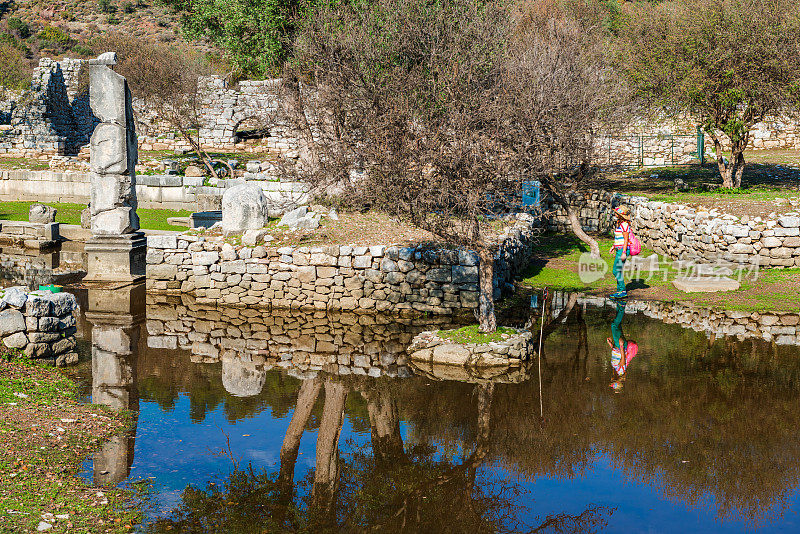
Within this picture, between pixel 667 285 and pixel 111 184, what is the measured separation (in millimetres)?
12069

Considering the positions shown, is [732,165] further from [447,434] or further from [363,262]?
[447,434]

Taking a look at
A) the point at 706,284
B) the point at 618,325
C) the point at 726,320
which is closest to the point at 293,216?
the point at 618,325

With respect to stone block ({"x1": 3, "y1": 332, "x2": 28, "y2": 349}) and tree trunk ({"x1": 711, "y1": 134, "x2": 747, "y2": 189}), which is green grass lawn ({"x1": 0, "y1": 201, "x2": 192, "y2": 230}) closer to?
stone block ({"x1": 3, "y1": 332, "x2": 28, "y2": 349})

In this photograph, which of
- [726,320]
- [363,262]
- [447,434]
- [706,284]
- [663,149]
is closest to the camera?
[447,434]

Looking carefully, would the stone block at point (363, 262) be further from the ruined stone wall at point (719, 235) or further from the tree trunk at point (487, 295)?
the ruined stone wall at point (719, 235)

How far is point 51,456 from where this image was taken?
781 centimetres

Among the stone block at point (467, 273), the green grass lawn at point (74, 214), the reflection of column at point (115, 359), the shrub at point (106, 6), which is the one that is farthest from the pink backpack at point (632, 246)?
the shrub at point (106, 6)

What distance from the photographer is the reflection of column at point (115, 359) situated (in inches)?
315

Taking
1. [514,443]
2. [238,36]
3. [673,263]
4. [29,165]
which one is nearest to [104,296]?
[514,443]

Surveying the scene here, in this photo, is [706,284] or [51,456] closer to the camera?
[51,456]

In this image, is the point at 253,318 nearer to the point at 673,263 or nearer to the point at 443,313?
the point at 443,313

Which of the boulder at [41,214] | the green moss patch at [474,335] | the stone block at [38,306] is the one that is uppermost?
the boulder at [41,214]

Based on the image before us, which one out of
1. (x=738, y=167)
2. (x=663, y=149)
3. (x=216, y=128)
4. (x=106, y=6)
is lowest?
(x=738, y=167)

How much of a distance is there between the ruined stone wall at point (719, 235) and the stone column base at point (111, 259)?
9.16 meters
